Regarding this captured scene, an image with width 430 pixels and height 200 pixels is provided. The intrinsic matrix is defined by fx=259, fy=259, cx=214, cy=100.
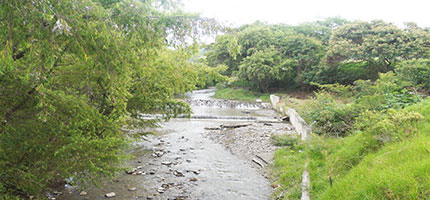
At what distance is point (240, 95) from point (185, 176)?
77.2 feet

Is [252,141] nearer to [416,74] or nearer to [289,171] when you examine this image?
[289,171]

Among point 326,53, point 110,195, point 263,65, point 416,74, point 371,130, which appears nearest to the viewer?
point 371,130

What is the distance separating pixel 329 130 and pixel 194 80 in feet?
13.9

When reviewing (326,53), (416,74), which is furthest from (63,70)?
(326,53)

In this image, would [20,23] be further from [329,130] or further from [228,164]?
[329,130]

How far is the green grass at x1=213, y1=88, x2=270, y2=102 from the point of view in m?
27.8

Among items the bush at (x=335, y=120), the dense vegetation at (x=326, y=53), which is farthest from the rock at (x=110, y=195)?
the dense vegetation at (x=326, y=53)

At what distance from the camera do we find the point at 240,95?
29.6 m

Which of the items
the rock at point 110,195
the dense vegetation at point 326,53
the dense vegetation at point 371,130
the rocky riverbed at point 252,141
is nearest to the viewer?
the dense vegetation at point 371,130

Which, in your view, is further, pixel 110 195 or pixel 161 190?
pixel 161 190

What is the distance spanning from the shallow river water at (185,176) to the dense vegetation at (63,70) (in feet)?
6.68

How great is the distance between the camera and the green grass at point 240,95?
27.8 m

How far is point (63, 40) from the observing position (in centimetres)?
236

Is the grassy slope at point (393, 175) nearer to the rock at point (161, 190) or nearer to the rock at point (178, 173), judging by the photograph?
the rock at point (161, 190)
